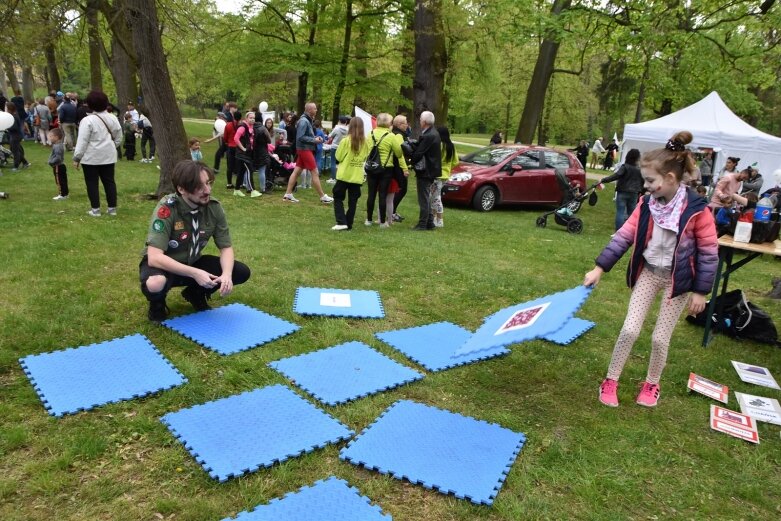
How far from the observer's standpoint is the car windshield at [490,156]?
12727 mm

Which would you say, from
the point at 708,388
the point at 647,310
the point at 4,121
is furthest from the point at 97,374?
the point at 4,121

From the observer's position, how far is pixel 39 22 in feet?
37.7

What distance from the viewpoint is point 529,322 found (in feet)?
10.9

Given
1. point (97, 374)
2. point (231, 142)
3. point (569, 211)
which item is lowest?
point (97, 374)

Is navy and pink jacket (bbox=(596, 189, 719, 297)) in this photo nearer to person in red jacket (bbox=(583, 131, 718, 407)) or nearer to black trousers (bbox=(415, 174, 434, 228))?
person in red jacket (bbox=(583, 131, 718, 407))

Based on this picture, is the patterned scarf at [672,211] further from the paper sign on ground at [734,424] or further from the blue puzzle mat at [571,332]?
the blue puzzle mat at [571,332]

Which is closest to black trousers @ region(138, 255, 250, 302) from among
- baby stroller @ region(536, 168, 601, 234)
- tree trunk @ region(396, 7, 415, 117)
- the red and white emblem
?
the red and white emblem

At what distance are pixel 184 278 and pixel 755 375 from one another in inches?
200

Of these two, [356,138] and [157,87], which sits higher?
[157,87]

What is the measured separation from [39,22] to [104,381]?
11.6m

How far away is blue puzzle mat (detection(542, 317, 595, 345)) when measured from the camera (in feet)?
16.0

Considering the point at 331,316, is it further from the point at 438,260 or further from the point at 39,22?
the point at 39,22

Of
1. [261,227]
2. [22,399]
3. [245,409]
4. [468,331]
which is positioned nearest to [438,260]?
[468,331]

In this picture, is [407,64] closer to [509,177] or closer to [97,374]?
[509,177]
